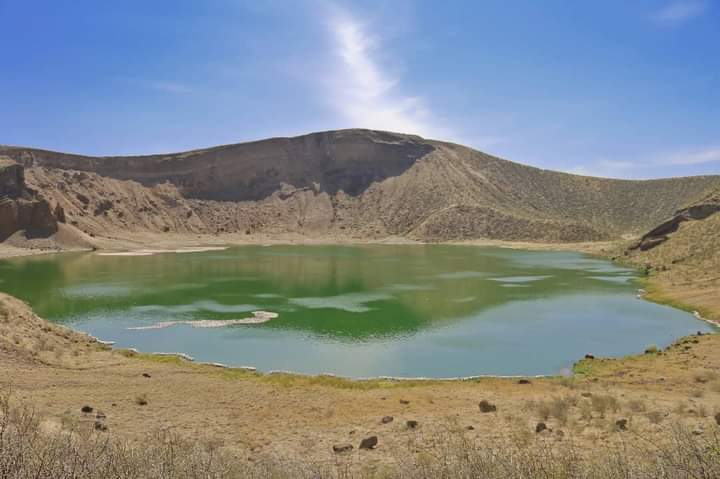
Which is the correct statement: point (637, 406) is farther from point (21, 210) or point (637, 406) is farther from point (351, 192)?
point (351, 192)

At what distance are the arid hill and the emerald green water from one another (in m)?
48.0

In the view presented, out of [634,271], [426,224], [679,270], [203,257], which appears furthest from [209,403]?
[426,224]

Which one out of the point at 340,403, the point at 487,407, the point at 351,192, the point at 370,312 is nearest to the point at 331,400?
the point at 340,403

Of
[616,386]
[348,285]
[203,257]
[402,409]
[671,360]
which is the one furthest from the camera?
[203,257]

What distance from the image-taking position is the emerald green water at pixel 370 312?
25.4 meters

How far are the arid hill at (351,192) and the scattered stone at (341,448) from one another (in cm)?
9816

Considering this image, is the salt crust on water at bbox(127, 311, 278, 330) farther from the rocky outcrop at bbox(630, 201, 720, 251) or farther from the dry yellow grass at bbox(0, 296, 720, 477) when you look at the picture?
the rocky outcrop at bbox(630, 201, 720, 251)

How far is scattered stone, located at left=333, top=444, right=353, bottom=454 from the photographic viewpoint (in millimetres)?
12062

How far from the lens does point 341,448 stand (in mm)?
12117

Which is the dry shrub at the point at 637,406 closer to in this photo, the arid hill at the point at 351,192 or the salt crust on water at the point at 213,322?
the salt crust on water at the point at 213,322

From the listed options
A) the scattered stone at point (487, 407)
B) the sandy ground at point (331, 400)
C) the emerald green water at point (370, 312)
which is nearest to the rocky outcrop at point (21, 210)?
the emerald green water at point (370, 312)

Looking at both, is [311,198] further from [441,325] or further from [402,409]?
[402,409]

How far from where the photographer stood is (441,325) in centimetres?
3192

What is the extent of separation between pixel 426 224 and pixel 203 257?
52801mm
